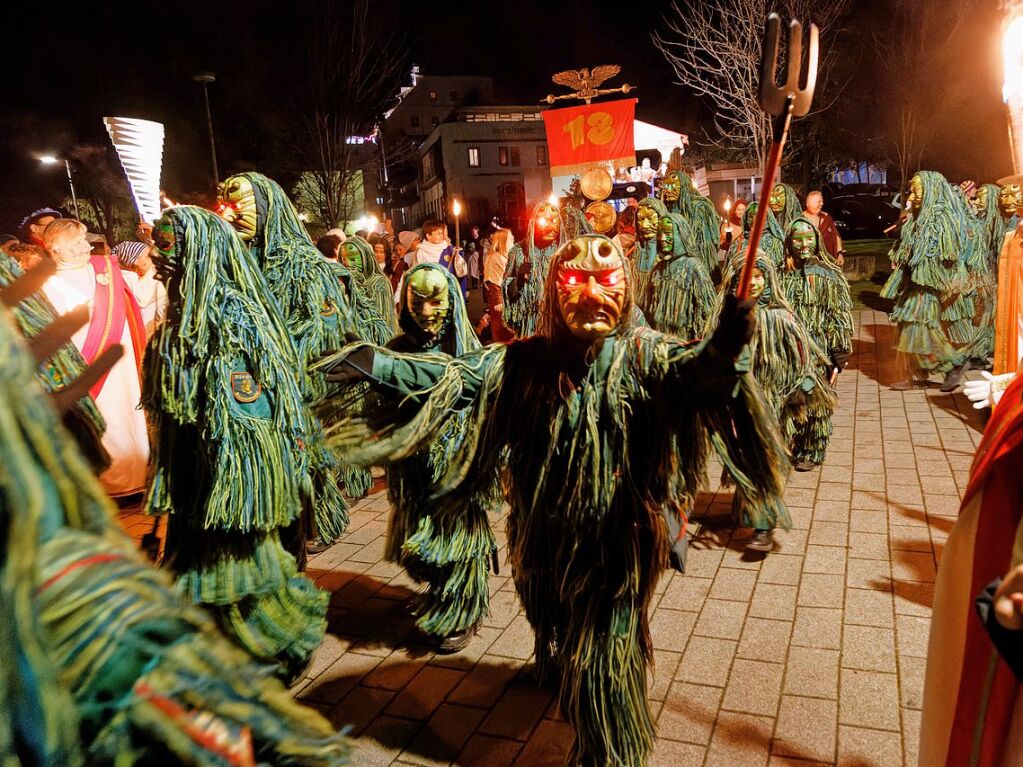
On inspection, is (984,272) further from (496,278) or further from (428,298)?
(428,298)

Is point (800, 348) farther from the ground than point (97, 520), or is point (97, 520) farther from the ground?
point (97, 520)

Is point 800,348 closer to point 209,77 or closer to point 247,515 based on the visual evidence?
point 247,515

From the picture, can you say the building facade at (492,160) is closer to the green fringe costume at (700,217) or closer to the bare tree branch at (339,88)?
the bare tree branch at (339,88)

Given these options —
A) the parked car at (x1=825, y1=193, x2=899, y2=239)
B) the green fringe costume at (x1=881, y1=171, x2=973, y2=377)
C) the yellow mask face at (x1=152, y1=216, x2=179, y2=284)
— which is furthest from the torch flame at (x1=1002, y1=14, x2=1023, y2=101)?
the parked car at (x1=825, y1=193, x2=899, y2=239)

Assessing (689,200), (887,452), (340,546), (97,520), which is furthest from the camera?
(689,200)

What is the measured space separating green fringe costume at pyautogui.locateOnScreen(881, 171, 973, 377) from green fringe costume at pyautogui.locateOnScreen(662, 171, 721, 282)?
85.7 inches

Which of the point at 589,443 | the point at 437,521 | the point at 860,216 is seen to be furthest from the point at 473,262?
the point at 589,443

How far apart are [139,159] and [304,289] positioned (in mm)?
1286

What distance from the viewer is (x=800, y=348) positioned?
437 cm

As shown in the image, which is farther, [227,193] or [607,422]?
[227,193]

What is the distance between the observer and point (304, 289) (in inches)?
178

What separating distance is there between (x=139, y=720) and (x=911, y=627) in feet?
12.3

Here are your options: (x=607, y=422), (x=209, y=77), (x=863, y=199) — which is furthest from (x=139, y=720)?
(x=863, y=199)

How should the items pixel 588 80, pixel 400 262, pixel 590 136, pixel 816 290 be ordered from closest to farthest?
pixel 816 290 < pixel 400 262 < pixel 588 80 < pixel 590 136
